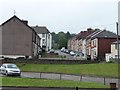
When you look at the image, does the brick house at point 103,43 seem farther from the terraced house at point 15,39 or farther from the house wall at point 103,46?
the terraced house at point 15,39

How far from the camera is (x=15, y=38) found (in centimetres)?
7488

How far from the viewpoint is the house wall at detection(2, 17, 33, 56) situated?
245 feet

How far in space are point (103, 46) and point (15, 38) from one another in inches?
925

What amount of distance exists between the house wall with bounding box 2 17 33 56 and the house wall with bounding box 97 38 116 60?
64.3ft

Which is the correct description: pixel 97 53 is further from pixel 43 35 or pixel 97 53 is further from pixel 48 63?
pixel 43 35

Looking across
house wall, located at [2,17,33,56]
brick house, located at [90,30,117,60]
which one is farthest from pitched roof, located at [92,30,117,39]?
house wall, located at [2,17,33,56]

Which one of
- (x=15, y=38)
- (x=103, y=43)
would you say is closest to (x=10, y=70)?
(x=15, y=38)

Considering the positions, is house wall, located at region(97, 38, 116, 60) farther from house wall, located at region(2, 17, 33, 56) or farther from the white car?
the white car

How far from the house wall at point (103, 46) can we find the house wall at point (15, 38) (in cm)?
1961

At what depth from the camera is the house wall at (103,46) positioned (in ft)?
280

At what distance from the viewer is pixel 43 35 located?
14638cm

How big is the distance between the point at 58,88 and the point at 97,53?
197ft

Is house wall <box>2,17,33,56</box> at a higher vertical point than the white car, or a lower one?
higher

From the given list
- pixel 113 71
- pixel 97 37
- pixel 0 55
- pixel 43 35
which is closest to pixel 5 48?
pixel 0 55
